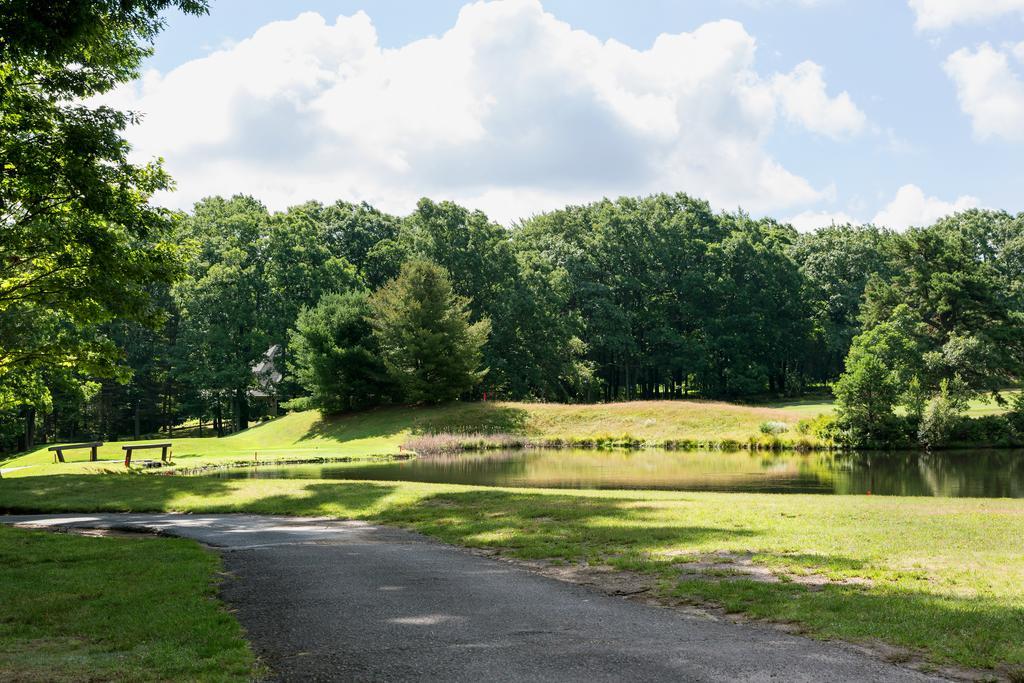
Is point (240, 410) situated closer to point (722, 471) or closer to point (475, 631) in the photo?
point (722, 471)

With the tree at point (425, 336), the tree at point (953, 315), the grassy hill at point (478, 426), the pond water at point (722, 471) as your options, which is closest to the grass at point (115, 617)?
the pond water at point (722, 471)

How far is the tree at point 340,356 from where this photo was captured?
56.9 m

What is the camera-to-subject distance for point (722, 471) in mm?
31391

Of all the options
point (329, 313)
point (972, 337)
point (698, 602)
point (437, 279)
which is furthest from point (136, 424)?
point (698, 602)

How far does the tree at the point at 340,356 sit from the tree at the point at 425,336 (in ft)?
5.69

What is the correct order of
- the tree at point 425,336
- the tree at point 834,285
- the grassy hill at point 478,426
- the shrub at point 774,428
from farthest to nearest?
the tree at point 834,285
the tree at point 425,336
the grassy hill at point 478,426
the shrub at point 774,428

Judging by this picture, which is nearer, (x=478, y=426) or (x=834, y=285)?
(x=478, y=426)

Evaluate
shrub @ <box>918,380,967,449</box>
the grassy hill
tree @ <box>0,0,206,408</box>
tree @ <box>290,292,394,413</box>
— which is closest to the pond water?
shrub @ <box>918,380,967,449</box>

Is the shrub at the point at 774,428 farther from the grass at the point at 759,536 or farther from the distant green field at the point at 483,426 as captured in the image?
the grass at the point at 759,536

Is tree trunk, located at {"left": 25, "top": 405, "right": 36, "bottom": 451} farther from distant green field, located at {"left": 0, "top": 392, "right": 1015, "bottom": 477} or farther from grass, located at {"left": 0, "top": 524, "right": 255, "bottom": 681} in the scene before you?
grass, located at {"left": 0, "top": 524, "right": 255, "bottom": 681}

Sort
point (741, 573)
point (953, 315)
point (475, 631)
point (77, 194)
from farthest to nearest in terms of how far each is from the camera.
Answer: point (953, 315)
point (77, 194)
point (741, 573)
point (475, 631)

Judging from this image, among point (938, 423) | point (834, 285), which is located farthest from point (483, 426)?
point (834, 285)

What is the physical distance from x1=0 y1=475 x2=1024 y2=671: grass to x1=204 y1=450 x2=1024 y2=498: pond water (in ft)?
22.2

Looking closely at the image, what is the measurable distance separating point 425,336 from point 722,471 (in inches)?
1111
